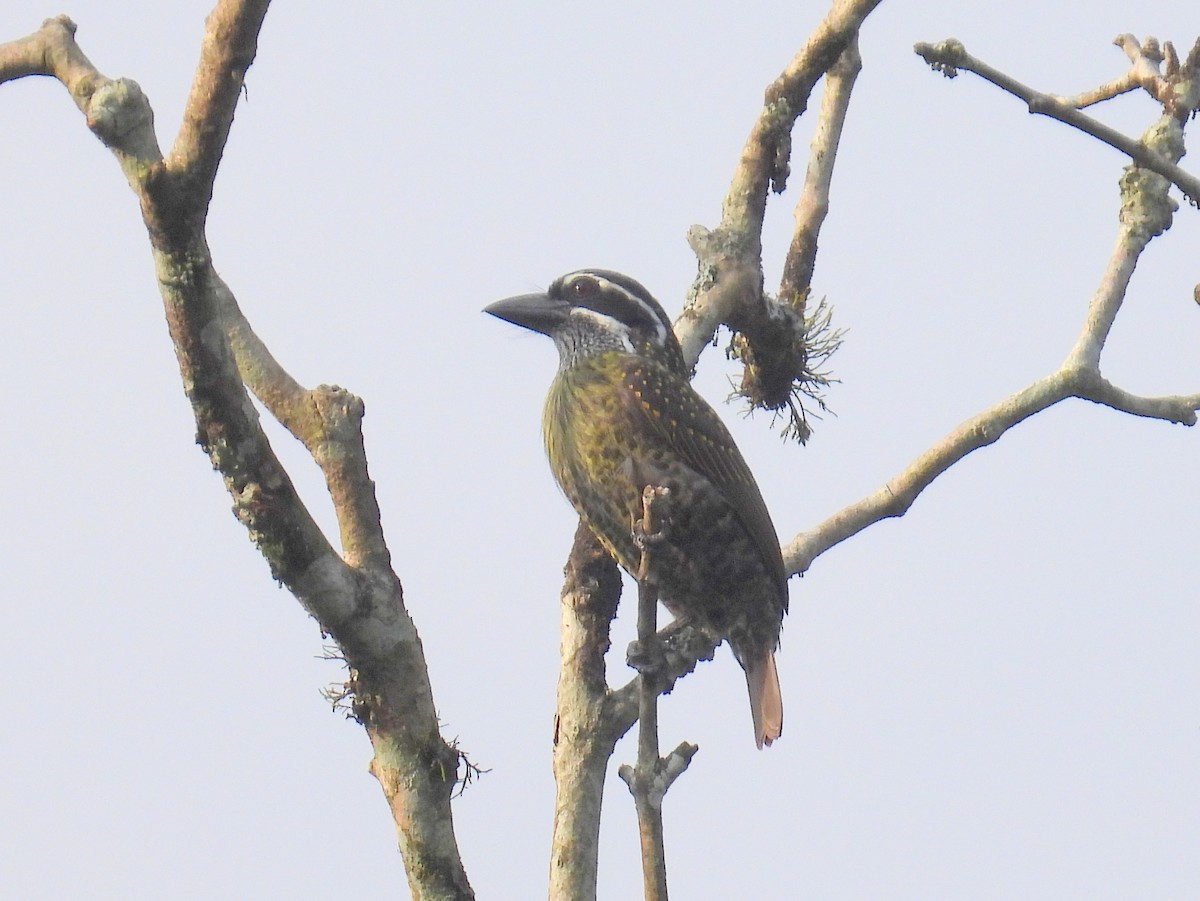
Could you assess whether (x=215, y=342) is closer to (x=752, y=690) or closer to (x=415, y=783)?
(x=415, y=783)

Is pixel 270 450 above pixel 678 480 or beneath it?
beneath

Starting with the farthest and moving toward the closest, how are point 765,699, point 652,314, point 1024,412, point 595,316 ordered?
point 595,316
point 652,314
point 765,699
point 1024,412

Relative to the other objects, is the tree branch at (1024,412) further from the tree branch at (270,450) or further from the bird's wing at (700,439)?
the tree branch at (270,450)

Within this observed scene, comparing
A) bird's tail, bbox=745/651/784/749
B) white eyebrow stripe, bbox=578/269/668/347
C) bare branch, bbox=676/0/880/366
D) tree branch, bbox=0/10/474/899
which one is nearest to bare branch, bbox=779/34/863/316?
bare branch, bbox=676/0/880/366

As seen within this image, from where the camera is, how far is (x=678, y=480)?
4.93 m

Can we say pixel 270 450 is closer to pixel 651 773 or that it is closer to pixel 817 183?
pixel 651 773

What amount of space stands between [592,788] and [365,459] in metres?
1.12

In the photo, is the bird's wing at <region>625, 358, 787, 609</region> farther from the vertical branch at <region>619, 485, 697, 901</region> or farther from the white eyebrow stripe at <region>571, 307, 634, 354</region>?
the vertical branch at <region>619, 485, 697, 901</region>

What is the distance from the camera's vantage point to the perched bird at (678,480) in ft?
16.0

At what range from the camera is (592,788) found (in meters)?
4.14

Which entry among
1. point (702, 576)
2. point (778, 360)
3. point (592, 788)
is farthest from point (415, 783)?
point (778, 360)

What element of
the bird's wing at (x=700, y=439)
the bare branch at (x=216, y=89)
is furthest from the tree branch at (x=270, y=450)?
the bird's wing at (x=700, y=439)

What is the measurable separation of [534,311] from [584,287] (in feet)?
0.62

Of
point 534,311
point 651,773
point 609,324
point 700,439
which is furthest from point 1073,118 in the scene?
point 534,311
